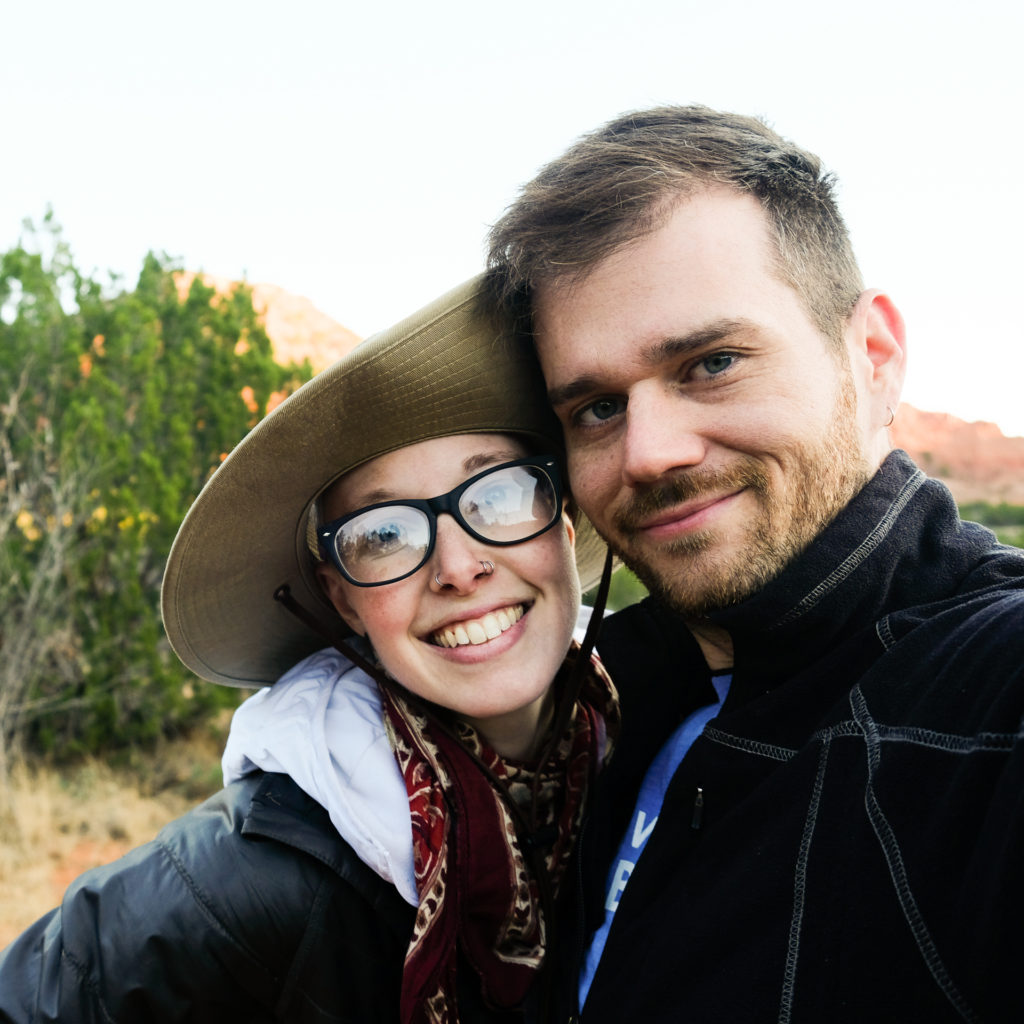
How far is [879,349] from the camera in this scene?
5.81 feet

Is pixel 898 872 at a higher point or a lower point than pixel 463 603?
lower

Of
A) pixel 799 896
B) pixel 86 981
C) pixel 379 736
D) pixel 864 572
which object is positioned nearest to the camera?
pixel 799 896

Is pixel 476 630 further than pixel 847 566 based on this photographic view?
Yes

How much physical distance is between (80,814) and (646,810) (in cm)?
674

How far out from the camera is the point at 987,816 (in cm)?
94

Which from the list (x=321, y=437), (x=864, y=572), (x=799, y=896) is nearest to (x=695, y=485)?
(x=864, y=572)

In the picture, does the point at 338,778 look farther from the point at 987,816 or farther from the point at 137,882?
the point at 987,816

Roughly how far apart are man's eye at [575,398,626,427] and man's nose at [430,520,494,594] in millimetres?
355

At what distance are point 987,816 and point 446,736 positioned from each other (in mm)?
1187

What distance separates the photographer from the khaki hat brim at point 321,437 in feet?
6.06

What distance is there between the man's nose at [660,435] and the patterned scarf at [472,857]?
0.76 meters

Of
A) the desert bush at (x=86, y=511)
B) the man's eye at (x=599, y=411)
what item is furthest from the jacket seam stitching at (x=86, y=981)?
the desert bush at (x=86, y=511)

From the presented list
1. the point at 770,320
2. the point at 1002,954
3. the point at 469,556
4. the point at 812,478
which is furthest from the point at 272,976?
the point at 770,320

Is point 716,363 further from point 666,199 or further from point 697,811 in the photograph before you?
point 697,811
